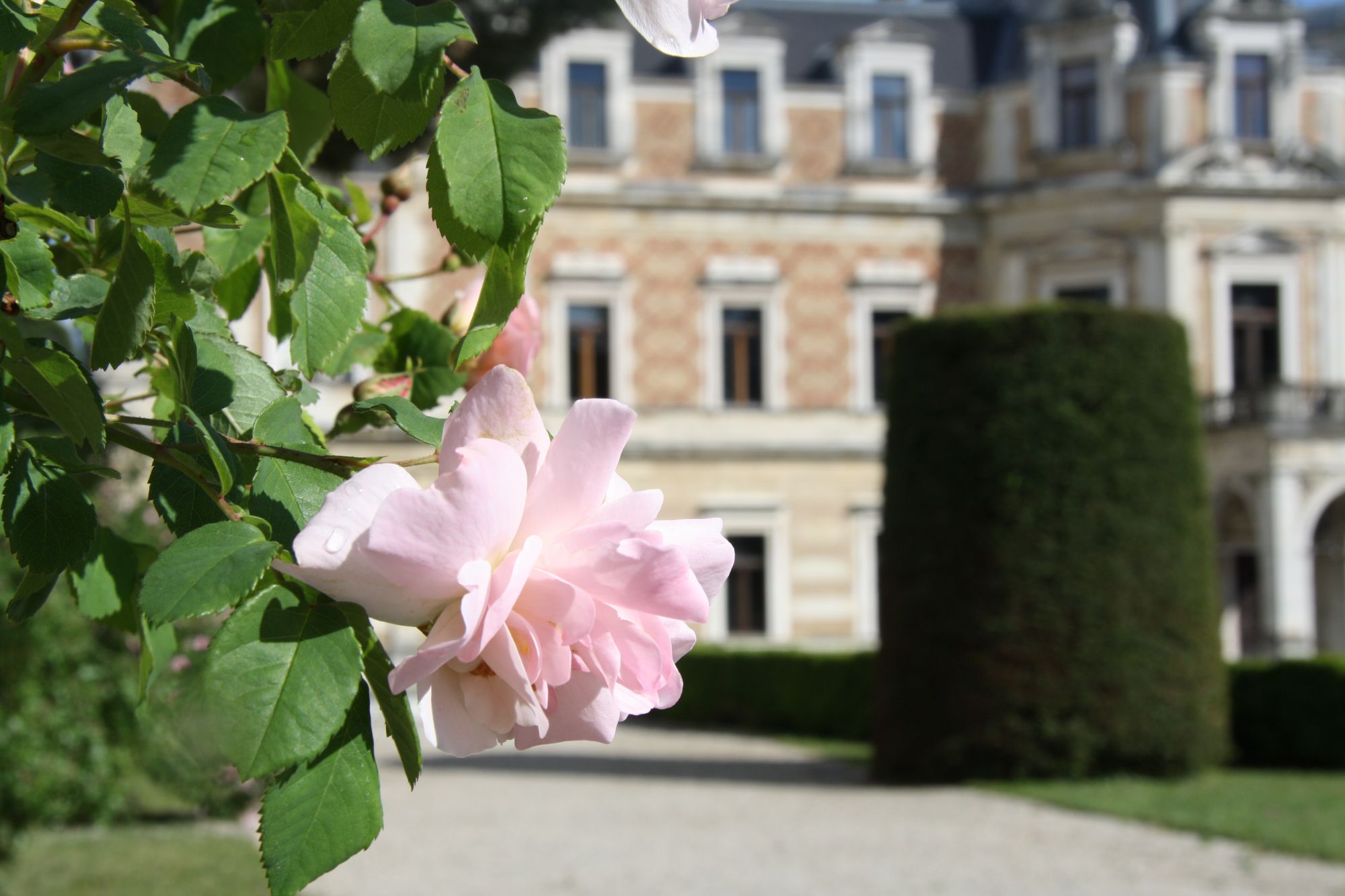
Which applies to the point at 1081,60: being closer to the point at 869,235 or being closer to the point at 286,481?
the point at 869,235

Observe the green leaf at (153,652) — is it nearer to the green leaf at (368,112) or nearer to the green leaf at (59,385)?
the green leaf at (59,385)

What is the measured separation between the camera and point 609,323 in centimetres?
1752

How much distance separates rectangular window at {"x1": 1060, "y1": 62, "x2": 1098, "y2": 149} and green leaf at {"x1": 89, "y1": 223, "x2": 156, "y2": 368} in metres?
18.1

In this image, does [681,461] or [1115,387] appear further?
[681,461]

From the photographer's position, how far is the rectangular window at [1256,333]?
1719 cm

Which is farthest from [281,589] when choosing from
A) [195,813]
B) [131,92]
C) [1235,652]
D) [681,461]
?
[1235,652]

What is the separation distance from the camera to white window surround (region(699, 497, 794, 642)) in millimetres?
17391

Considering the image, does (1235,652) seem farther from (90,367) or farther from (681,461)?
(90,367)

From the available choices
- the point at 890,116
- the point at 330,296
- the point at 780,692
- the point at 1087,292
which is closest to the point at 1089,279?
the point at 1087,292

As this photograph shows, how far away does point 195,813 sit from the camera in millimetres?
8680

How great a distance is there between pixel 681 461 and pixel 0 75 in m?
16.7

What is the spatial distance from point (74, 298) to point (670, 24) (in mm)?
393

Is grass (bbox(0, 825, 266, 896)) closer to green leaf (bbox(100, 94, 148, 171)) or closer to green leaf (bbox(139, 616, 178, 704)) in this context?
green leaf (bbox(139, 616, 178, 704))

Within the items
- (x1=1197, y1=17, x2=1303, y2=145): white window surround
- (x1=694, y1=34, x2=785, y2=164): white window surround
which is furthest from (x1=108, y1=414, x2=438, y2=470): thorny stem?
(x1=1197, y1=17, x2=1303, y2=145): white window surround
